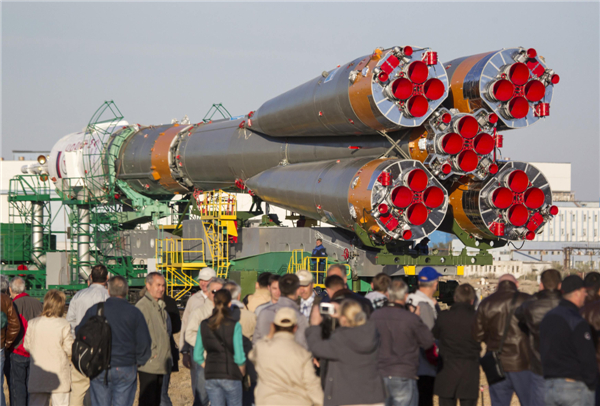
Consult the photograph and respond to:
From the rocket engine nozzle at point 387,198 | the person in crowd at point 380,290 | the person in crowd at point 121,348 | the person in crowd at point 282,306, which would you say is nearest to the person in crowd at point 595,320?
the person in crowd at point 380,290

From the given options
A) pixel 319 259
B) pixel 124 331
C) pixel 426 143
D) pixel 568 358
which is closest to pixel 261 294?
pixel 124 331

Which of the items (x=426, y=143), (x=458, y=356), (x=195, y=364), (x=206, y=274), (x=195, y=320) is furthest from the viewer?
(x=426, y=143)

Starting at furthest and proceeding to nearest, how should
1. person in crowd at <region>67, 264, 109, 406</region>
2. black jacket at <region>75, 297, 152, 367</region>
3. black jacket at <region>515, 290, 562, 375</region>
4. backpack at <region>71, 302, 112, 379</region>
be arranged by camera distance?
1. person in crowd at <region>67, 264, 109, 406</region>
2. black jacket at <region>75, 297, 152, 367</region>
3. backpack at <region>71, 302, 112, 379</region>
4. black jacket at <region>515, 290, 562, 375</region>

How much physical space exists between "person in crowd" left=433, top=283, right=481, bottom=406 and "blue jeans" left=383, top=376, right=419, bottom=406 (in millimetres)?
636

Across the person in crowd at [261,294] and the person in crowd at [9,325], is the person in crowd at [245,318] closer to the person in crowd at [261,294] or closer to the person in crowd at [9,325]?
the person in crowd at [261,294]

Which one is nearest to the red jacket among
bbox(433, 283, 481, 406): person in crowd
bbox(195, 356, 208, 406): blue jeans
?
bbox(195, 356, 208, 406): blue jeans

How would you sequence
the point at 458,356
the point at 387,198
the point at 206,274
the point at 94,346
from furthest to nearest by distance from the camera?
the point at 387,198
the point at 206,274
the point at 458,356
the point at 94,346

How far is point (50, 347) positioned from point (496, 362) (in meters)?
5.12

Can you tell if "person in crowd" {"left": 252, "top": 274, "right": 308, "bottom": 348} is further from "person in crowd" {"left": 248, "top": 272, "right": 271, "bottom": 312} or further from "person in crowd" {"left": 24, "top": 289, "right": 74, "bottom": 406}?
"person in crowd" {"left": 24, "top": 289, "right": 74, "bottom": 406}

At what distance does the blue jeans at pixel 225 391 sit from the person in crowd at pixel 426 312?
6.95ft

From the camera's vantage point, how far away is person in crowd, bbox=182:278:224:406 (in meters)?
7.96

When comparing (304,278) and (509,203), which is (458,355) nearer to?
(304,278)

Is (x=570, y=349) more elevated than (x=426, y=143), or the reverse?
(x=426, y=143)

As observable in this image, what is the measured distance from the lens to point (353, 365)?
6043 mm
